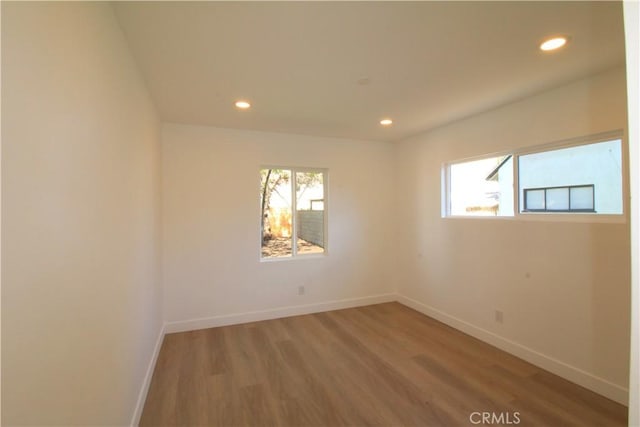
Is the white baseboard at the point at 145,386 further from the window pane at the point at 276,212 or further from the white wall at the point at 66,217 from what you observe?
the window pane at the point at 276,212

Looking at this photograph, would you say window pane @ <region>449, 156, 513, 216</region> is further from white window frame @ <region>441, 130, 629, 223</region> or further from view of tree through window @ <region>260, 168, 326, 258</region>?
view of tree through window @ <region>260, 168, 326, 258</region>

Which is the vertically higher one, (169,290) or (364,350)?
(169,290)

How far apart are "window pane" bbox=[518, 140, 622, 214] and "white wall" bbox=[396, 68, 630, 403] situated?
0.56ft

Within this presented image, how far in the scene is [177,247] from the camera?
3.40 metres

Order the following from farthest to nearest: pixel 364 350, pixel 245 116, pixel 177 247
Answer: pixel 177 247 → pixel 245 116 → pixel 364 350

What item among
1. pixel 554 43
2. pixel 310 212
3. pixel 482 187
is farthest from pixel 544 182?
pixel 310 212

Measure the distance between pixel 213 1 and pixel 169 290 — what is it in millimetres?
3043

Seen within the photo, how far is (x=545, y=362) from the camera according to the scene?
8.43ft

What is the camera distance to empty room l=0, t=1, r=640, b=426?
0.91 metres

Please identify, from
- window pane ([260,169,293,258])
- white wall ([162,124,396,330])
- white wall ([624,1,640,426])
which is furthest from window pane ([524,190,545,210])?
window pane ([260,169,293,258])

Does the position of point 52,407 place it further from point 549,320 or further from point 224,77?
point 549,320

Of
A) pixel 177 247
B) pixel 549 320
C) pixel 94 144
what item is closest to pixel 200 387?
pixel 177 247

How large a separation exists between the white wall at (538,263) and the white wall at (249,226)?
816mm

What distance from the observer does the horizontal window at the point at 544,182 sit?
2.27 meters
